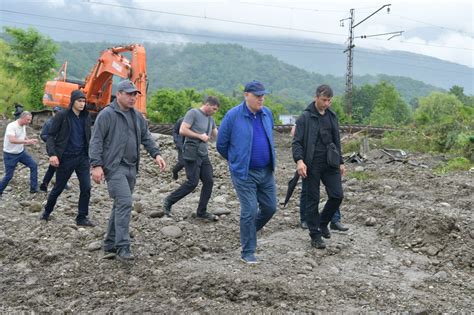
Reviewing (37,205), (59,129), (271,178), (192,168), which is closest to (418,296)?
(271,178)

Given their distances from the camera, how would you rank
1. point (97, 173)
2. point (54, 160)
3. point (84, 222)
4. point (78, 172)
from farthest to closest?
point (84, 222)
point (78, 172)
point (54, 160)
point (97, 173)

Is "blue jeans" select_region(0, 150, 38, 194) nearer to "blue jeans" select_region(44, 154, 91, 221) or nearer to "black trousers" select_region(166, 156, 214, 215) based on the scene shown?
"blue jeans" select_region(44, 154, 91, 221)

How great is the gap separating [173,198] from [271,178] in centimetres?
236

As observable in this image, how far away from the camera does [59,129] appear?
7.30 meters

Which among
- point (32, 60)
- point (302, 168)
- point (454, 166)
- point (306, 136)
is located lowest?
point (454, 166)

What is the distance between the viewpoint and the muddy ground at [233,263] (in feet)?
16.3

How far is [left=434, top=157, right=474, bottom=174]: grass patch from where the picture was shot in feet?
47.5

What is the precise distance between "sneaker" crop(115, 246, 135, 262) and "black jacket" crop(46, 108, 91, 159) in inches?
74.7

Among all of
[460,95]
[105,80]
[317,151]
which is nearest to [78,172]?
[317,151]

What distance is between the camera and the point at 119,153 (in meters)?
5.89

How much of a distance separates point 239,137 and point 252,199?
0.66 metres

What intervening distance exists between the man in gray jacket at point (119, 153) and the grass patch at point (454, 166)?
33.4 ft

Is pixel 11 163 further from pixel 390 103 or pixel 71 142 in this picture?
pixel 390 103

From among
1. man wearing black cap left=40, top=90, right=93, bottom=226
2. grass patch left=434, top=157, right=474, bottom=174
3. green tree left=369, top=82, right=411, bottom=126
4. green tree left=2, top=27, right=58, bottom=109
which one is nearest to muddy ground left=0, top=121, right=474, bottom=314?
man wearing black cap left=40, top=90, right=93, bottom=226
